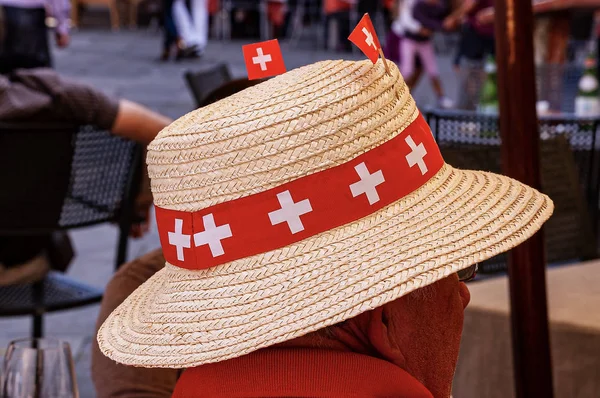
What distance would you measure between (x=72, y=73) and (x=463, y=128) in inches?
464

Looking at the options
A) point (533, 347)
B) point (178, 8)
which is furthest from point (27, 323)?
point (178, 8)

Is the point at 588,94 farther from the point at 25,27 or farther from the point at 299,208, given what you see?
the point at 25,27

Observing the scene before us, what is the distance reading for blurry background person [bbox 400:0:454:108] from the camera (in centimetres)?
1112

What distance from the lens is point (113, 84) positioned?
44.4 feet

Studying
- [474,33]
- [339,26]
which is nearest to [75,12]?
[339,26]

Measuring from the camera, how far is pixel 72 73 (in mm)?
14727

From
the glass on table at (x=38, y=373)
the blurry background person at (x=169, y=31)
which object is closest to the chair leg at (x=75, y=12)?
the blurry background person at (x=169, y=31)

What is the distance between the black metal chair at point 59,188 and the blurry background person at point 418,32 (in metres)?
7.78

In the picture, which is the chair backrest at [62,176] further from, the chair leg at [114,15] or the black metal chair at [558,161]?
the chair leg at [114,15]

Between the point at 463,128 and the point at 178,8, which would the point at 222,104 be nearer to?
the point at 463,128

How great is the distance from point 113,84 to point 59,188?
33.8 feet

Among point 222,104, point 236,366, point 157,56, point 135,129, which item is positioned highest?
point 222,104

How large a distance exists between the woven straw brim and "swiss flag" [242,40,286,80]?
1.11ft

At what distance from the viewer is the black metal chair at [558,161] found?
320 cm
